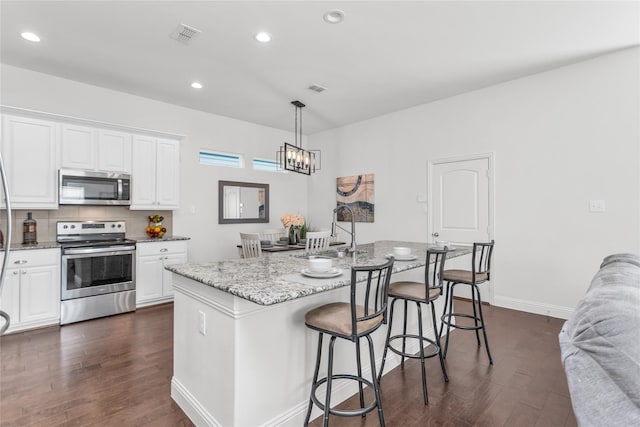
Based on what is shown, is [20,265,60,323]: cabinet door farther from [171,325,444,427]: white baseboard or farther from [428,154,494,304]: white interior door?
[428,154,494,304]: white interior door

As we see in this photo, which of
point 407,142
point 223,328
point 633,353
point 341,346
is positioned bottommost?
point 341,346

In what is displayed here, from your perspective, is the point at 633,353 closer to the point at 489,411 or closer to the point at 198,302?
the point at 489,411

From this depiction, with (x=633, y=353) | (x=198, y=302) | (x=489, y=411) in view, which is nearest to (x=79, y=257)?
(x=198, y=302)

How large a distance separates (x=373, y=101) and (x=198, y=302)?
4.02 m

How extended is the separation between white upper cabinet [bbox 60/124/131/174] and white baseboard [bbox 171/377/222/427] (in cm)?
312

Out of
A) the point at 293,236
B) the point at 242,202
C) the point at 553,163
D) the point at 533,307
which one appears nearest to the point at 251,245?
the point at 293,236

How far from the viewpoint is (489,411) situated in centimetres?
205

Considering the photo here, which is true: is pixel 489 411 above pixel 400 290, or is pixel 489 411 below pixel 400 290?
below

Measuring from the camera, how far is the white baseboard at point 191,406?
5.87 ft

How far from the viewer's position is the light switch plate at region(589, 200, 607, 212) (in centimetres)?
352

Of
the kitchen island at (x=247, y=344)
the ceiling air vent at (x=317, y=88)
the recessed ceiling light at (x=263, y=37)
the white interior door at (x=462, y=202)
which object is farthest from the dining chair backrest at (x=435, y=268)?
the ceiling air vent at (x=317, y=88)

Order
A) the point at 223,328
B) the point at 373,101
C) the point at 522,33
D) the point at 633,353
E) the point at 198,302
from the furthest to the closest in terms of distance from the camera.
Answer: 1. the point at 373,101
2. the point at 522,33
3. the point at 198,302
4. the point at 223,328
5. the point at 633,353

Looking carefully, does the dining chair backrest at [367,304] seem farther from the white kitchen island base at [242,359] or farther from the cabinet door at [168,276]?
the cabinet door at [168,276]

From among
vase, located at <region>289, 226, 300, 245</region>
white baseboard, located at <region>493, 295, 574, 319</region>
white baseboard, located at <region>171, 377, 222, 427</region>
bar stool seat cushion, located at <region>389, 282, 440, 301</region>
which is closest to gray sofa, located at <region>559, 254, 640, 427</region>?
bar stool seat cushion, located at <region>389, 282, 440, 301</region>
